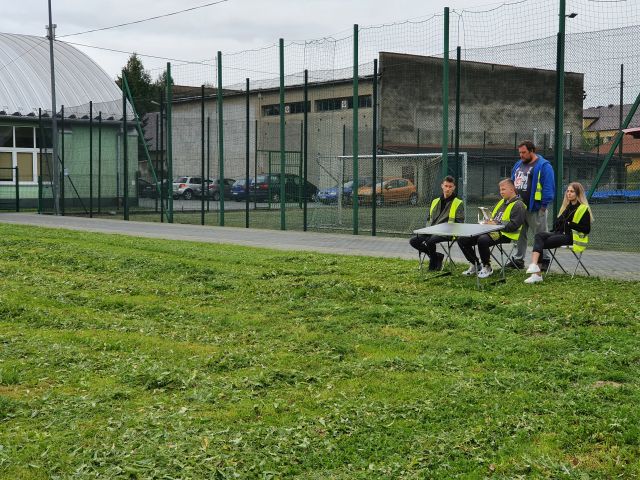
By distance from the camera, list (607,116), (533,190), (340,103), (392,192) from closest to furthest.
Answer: (533,190) < (607,116) < (392,192) < (340,103)

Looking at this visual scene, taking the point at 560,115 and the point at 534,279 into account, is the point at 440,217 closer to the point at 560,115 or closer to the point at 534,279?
the point at 534,279

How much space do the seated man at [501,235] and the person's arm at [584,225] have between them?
0.70 meters

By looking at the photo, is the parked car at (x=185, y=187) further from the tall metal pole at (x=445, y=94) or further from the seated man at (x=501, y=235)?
the seated man at (x=501, y=235)

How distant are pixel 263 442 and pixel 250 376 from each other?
1348 mm

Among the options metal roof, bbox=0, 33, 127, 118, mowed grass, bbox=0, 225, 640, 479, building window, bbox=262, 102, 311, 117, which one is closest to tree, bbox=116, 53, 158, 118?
metal roof, bbox=0, 33, 127, 118

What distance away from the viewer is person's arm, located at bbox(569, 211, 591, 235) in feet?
31.8

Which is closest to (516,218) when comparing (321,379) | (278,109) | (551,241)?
(551,241)

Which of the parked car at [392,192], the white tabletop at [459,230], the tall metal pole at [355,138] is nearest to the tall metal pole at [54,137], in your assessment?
the parked car at [392,192]

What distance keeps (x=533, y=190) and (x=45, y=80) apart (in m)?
34.2

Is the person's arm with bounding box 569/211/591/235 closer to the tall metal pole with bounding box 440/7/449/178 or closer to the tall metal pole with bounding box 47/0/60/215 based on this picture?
the tall metal pole with bounding box 440/7/449/178

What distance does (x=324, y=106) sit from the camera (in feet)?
87.6

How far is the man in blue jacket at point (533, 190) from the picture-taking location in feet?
34.9

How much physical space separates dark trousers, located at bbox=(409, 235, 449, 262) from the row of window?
38.7 ft

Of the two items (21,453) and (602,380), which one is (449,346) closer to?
(602,380)
